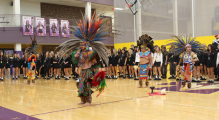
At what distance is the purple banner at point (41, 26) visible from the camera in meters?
18.7

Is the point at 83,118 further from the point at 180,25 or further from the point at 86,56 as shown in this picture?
the point at 180,25

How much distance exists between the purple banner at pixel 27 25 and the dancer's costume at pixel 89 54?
41.8 feet

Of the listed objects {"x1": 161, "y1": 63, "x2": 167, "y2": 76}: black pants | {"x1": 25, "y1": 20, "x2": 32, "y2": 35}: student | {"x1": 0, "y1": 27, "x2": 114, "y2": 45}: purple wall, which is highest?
{"x1": 25, "y1": 20, "x2": 32, "y2": 35}: student

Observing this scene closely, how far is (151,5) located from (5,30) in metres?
11.3

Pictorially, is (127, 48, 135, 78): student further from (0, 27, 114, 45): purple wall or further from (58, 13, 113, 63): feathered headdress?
(58, 13, 113, 63): feathered headdress

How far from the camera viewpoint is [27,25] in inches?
722

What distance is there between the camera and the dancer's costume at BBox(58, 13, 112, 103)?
6.35 meters

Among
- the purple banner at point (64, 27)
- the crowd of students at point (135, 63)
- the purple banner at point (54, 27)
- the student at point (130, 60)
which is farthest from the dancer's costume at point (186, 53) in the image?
the purple banner at point (54, 27)

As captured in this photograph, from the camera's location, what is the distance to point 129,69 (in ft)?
48.0

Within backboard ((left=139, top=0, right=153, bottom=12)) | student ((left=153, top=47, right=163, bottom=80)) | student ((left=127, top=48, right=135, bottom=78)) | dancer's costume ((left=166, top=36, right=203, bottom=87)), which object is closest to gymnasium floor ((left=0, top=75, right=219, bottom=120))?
dancer's costume ((left=166, top=36, right=203, bottom=87))

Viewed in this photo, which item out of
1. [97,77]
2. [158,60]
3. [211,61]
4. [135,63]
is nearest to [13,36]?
[135,63]

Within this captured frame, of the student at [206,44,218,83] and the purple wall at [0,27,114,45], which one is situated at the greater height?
the purple wall at [0,27,114,45]

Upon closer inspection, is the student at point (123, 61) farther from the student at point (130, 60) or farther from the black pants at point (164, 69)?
the black pants at point (164, 69)

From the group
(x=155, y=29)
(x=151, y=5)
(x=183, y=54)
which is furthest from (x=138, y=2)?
(x=183, y=54)
